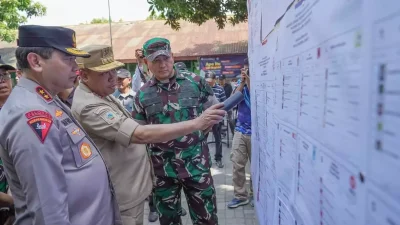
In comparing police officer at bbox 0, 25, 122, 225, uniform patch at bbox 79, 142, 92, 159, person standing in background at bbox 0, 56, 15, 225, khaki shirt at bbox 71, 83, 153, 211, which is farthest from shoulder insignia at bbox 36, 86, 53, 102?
person standing in background at bbox 0, 56, 15, 225

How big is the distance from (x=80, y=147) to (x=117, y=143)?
56 centimetres

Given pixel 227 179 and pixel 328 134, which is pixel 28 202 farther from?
pixel 227 179

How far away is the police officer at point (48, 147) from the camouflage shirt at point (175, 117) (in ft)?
2.55

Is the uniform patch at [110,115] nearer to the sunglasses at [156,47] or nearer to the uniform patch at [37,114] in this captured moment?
the uniform patch at [37,114]

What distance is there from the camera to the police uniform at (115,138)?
73.9 inches

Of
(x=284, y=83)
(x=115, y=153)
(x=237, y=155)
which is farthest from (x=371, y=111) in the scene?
(x=237, y=155)

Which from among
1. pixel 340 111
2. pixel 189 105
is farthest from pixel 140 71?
pixel 340 111

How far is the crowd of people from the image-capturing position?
4.17ft

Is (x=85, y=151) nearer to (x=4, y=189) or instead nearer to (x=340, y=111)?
(x=4, y=189)

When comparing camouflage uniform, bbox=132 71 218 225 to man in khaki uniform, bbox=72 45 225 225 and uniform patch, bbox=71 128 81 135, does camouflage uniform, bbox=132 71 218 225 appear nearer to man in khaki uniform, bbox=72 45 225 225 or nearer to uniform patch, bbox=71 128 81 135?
man in khaki uniform, bbox=72 45 225 225

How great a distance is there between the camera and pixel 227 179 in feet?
16.3

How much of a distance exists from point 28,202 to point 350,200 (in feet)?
4.04

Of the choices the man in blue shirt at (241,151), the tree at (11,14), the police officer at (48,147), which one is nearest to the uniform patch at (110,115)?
the police officer at (48,147)

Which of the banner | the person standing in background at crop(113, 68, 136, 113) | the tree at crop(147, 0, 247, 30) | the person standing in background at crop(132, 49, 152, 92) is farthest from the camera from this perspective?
the banner
